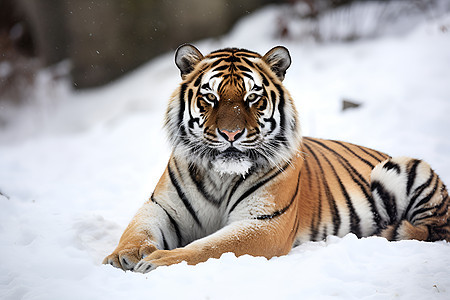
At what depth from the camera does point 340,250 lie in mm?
2021

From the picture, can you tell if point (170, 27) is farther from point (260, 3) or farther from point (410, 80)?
point (410, 80)

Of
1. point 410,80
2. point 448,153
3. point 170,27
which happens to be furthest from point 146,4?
point 448,153

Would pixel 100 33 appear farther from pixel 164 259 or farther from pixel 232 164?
pixel 164 259

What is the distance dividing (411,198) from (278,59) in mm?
1136

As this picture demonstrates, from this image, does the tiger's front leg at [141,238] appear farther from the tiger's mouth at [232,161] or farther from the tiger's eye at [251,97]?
the tiger's eye at [251,97]

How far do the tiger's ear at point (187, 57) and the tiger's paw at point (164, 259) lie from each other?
3.03 feet

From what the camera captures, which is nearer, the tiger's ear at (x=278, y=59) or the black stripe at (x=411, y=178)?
the tiger's ear at (x=278, y=59)

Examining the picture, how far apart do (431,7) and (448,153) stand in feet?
15.5

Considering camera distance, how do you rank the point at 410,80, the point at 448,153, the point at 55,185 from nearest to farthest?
the point at 448,153 < the point at 55,185 < the point at 410,80

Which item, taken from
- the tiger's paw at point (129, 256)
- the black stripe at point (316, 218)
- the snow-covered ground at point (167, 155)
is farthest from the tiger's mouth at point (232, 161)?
the black stripe at point (316, 218)

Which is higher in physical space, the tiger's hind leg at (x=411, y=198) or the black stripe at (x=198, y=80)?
the black stripe at (x=198, y=80)

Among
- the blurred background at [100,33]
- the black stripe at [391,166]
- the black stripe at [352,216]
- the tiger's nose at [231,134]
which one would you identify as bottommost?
the black stripe at [352,216]

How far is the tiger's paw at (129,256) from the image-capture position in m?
1.98

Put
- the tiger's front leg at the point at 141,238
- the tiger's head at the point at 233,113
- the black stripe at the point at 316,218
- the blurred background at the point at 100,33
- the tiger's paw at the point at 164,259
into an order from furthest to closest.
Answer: the blurred background at the point at 100,33 → the black stripe at the point at 316,218 → the tiger's head at the point at 233,113 → the tiger's front leg at the point at 141,238 → the tiger's paw at the point at 164,259
